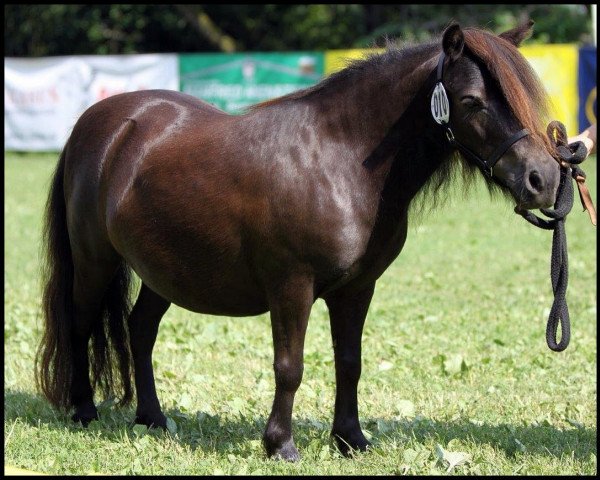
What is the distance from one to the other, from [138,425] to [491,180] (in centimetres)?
218

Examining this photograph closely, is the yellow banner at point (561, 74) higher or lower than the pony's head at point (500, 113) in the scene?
higher

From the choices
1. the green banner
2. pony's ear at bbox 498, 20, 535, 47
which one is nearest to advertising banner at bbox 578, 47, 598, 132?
the green banner

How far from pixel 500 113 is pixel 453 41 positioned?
0.33 meters

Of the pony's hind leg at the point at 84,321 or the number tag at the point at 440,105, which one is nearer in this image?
the number tag at the point at 440,105

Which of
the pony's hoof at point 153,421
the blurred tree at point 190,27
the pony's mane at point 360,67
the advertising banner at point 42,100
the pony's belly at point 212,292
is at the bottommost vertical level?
the pony's hoof at point 153,421

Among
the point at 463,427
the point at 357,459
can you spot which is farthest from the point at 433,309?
the point at 357,459

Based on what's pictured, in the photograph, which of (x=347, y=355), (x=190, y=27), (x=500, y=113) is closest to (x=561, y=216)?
(x=500, y=113)

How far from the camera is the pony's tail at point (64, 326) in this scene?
15.6ft

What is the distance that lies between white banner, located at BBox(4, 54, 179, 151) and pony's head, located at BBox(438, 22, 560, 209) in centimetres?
1709

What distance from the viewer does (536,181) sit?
328 centimetres

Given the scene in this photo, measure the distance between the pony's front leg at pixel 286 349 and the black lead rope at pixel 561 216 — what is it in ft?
3.13

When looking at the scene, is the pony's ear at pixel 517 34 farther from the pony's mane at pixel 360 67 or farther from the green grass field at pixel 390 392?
the green grass field at pixel 390 392

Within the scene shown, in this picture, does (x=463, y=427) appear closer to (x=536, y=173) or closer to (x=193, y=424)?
(x=193, y=424)

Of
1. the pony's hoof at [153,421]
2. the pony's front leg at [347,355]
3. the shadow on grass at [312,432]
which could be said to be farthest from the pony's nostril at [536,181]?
the pony's hoof at [153,421]
